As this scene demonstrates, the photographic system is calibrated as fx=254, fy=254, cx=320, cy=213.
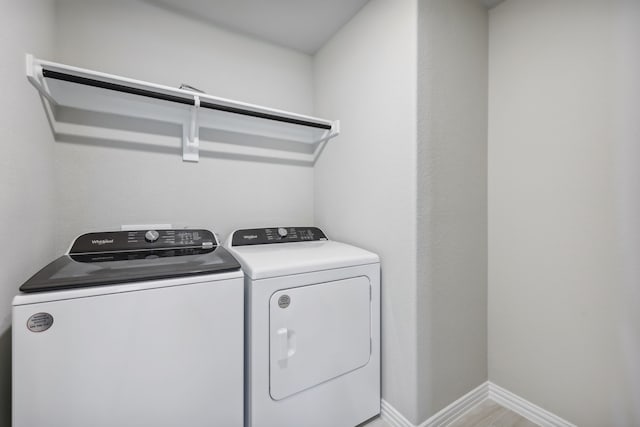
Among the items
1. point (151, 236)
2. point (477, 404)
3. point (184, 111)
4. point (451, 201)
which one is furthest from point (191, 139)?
point (477, 404)

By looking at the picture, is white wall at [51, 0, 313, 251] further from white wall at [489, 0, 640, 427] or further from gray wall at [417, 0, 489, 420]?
white wall at [489, 0, 640, 427]

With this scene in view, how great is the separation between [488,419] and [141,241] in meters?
2.17

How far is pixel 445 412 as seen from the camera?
1397 millimetres

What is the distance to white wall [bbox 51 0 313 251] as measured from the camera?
1.43 m

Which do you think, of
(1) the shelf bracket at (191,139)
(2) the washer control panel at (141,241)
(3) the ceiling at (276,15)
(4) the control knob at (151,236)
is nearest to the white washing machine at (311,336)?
(2) the washer control panel at (141,241)

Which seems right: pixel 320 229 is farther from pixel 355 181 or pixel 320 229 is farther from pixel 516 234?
Result: pixel 516 234

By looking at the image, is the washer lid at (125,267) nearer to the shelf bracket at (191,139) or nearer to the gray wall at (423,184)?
the shelf bracket at (191,139)

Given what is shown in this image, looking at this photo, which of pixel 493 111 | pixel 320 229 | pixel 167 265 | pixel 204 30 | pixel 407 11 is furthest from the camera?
pixel 320 229

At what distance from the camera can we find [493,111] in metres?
1.62

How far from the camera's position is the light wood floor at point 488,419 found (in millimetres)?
1407

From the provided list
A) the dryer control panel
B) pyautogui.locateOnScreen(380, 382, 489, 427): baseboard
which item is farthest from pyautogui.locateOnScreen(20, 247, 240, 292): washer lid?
pyautogui.locateOnScreen(380, 382, 489, 427): baseboard

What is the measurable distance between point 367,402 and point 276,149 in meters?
1.78

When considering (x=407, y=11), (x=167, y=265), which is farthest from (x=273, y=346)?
(x=407, y=11)

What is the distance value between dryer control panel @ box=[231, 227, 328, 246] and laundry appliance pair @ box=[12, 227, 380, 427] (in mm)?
170
